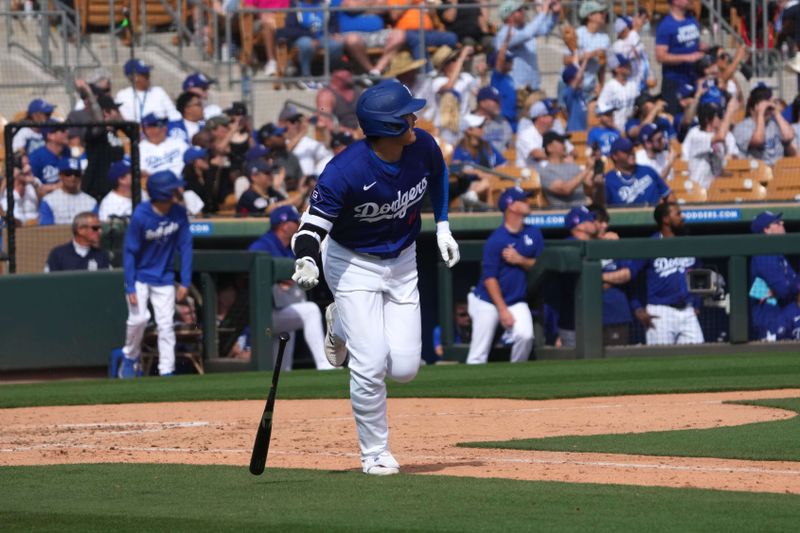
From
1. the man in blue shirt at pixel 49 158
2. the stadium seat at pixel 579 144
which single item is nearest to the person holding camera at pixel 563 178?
the stadium seat at pixel 579 144

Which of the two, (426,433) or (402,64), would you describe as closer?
(426,433)

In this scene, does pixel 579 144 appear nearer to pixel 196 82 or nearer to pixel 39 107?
pixel 196 82

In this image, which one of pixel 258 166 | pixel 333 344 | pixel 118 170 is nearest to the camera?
pixel 333 344

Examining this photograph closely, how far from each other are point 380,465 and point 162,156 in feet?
31.6

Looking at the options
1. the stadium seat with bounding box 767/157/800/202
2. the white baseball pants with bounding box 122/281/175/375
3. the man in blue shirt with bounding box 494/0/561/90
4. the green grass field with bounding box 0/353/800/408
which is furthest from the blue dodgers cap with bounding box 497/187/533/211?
the man in blue shirt with bounding box 494/0/561/90

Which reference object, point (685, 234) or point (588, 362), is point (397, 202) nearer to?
point (588, 362)

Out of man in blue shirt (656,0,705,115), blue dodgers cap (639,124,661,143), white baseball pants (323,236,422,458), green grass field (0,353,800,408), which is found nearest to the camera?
white baseball pants (323,236,422,458)

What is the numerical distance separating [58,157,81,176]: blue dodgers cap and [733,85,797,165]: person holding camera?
7.24m

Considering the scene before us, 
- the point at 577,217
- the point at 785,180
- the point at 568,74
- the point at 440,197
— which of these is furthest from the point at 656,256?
the point at 440,197

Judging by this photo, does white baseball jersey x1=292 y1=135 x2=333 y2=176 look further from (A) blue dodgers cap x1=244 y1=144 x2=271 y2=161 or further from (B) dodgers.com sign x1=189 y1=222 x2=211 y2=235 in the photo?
(B) dodgers.com sign x1=189 y1=222 x2=211 y2=235

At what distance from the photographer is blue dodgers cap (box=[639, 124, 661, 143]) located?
16469 mm

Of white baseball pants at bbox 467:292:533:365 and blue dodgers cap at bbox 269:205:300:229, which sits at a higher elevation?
blue dodgers cap at bbox 269:205:300:229

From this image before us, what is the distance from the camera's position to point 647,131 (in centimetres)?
1652

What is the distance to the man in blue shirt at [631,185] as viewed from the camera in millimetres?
15758
